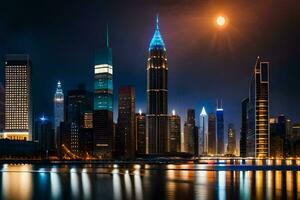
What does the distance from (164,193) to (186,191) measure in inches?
147

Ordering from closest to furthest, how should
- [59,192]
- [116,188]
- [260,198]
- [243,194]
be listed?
[260,198] < [243,194] < [59,192] < [116,188]

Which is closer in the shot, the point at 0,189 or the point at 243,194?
the point at 243,194

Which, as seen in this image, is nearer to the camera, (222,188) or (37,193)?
(37,193)

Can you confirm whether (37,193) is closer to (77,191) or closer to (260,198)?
(77,191)

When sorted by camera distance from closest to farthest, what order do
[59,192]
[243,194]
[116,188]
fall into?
1. [243,194]
2. [59,192]
3. [116,188]

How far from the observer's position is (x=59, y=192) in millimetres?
63688

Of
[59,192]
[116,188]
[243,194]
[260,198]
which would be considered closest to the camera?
[260,198]

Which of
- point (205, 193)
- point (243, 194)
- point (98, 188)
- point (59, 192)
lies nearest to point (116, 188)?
point (98, 188)

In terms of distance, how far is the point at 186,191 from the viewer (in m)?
62.5

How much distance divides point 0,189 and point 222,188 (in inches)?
1084

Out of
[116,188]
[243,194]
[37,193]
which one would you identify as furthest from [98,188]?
[243,194]

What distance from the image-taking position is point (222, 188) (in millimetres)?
67000

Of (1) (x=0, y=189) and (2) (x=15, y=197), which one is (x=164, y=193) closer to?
(2) (x=15, y=197)

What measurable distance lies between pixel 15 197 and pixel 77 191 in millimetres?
9151
